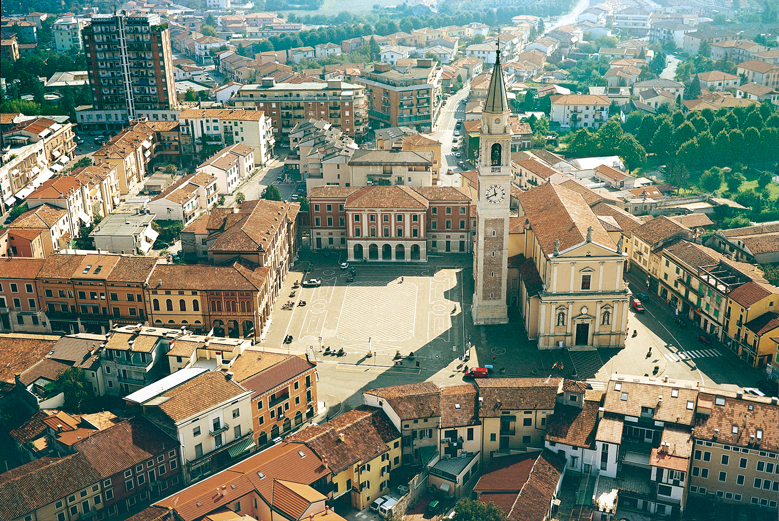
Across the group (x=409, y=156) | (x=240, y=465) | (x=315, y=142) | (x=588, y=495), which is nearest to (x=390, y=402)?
(x=240, y=465)

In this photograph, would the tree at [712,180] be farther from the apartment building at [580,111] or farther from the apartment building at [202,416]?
the apartment building at [202,416]

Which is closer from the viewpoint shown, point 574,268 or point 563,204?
point 574,268

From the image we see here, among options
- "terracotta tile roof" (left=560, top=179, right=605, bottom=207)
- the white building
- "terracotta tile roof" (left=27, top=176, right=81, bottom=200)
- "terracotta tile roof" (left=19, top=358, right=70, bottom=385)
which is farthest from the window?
"terracotta tile roof" (left=27, top=176, right=81, bottom=200)

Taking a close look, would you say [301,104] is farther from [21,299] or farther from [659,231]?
[659,231]

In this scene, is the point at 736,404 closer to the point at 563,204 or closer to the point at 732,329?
the point at 732,329

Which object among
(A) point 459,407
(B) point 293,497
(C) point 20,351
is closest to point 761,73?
(A) point 459,407

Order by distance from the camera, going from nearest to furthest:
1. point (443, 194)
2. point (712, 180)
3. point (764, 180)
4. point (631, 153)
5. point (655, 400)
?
point (655, 400) → point (443, 194) → point (764, 180) → point (712, 180) → point (631, 153)
